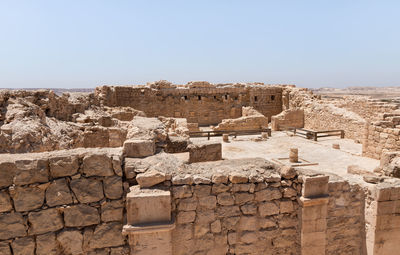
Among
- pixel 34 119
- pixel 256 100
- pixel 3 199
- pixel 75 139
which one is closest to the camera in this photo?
pixel 3 199

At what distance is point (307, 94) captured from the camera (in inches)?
789

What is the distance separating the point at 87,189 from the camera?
311 cm

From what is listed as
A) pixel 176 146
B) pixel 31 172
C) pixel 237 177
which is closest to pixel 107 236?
pixel 31 172

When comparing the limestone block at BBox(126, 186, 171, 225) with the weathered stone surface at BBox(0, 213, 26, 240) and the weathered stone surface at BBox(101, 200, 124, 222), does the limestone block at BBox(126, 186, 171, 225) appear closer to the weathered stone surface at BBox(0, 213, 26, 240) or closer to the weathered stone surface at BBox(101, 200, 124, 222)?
the weathered stone surface at BBox(101, 200, 124, 222)

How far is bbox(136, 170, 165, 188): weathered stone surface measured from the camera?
3186mm

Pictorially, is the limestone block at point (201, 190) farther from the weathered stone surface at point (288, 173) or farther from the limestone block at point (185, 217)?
the weathered stone surface at point (288, 173)

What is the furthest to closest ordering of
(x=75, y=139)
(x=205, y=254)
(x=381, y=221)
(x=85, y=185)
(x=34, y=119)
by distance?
1. (x=75, y=139)
2. (x=34, y=119)
3. (x=381, y=221)
4. (x=205, y=254)
5. (x=85, y=185)

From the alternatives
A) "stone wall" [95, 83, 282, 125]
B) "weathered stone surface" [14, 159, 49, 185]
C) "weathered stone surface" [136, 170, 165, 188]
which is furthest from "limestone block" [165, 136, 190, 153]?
"stone wall" [95, 83, 282, 125]

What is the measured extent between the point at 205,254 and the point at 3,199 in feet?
7.68

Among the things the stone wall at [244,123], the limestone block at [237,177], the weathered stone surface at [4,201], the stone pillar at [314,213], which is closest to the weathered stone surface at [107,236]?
the weathered stone surface at [4,201]

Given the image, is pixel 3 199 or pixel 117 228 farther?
pixel 117 228

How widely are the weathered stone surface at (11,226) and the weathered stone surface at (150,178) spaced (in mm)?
1281

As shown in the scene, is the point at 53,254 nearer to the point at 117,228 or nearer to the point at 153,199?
the point at 117,228

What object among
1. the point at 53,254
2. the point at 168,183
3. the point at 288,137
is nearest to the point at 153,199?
the point at 168,183
